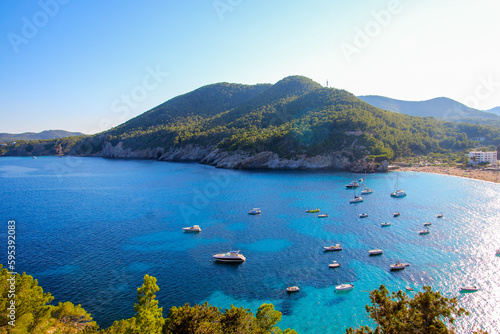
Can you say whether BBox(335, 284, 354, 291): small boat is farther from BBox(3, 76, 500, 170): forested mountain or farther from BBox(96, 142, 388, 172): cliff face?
BBox(3, 76, 500, 170): forested mountain

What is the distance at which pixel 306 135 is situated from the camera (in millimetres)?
123500

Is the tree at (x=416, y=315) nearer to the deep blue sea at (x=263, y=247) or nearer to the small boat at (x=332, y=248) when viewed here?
the deep blue sea at (x=263, y=247)

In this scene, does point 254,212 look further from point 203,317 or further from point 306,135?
point 306,135

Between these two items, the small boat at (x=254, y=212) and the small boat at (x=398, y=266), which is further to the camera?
the small boat at (x=254, y=212)

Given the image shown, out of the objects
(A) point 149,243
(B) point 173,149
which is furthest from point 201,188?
(B) point 173,149

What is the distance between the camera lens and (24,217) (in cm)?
5322

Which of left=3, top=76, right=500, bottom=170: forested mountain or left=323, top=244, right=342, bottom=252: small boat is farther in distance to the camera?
left=3, top=76, right=500, bottom=170: forested mountain

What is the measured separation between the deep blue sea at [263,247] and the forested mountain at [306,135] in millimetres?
40909

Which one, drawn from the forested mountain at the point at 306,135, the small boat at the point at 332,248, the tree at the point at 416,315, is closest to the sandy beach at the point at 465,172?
the forested mountain at the point at 306,135

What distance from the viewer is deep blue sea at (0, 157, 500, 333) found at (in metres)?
26.9

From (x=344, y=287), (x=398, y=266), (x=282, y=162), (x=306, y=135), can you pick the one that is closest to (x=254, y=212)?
(x=344, y=287)

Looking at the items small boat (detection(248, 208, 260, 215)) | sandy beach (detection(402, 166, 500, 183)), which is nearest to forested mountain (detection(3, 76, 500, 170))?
sandy beach (detection(402, 166, 500, 183))

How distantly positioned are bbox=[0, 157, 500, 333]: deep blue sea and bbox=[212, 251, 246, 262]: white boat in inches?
39.5

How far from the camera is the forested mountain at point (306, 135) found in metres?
114
